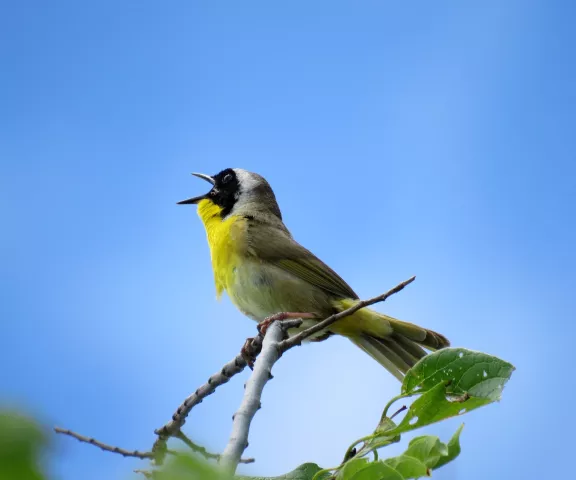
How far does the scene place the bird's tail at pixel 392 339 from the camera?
14.5 feet

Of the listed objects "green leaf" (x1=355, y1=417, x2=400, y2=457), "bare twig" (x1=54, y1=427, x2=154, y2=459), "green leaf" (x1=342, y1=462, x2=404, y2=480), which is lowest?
"green leaf" (x1=342, y1=462, x2=404, y2=480)

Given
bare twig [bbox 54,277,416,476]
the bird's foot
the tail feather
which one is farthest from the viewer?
the tail feather

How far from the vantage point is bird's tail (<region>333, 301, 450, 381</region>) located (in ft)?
14.5

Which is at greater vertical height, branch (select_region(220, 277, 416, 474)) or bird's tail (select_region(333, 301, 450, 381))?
bird's tail (select_region(333, 301, 450, 381))

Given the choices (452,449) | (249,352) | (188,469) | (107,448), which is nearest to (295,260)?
(249,352)

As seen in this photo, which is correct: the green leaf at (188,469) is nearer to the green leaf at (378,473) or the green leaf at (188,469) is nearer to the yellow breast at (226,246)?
the green leaf at (378,473)

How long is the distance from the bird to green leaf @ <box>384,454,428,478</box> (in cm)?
285

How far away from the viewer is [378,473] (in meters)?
1.53

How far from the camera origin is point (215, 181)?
6.75 meters

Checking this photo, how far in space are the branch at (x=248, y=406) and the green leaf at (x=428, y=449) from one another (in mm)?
429

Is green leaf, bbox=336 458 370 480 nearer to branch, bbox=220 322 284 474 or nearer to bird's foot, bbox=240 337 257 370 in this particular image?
branch, bbox=220 322 284 474

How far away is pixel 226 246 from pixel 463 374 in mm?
3704

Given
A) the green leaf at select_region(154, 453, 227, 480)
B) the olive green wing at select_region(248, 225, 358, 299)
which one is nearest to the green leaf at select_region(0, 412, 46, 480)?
the green leaf at select_region(154, 453, 227, 480)

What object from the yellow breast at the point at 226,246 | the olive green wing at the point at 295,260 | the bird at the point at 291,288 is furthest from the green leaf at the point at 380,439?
the yellow breast at the point at 226,246
